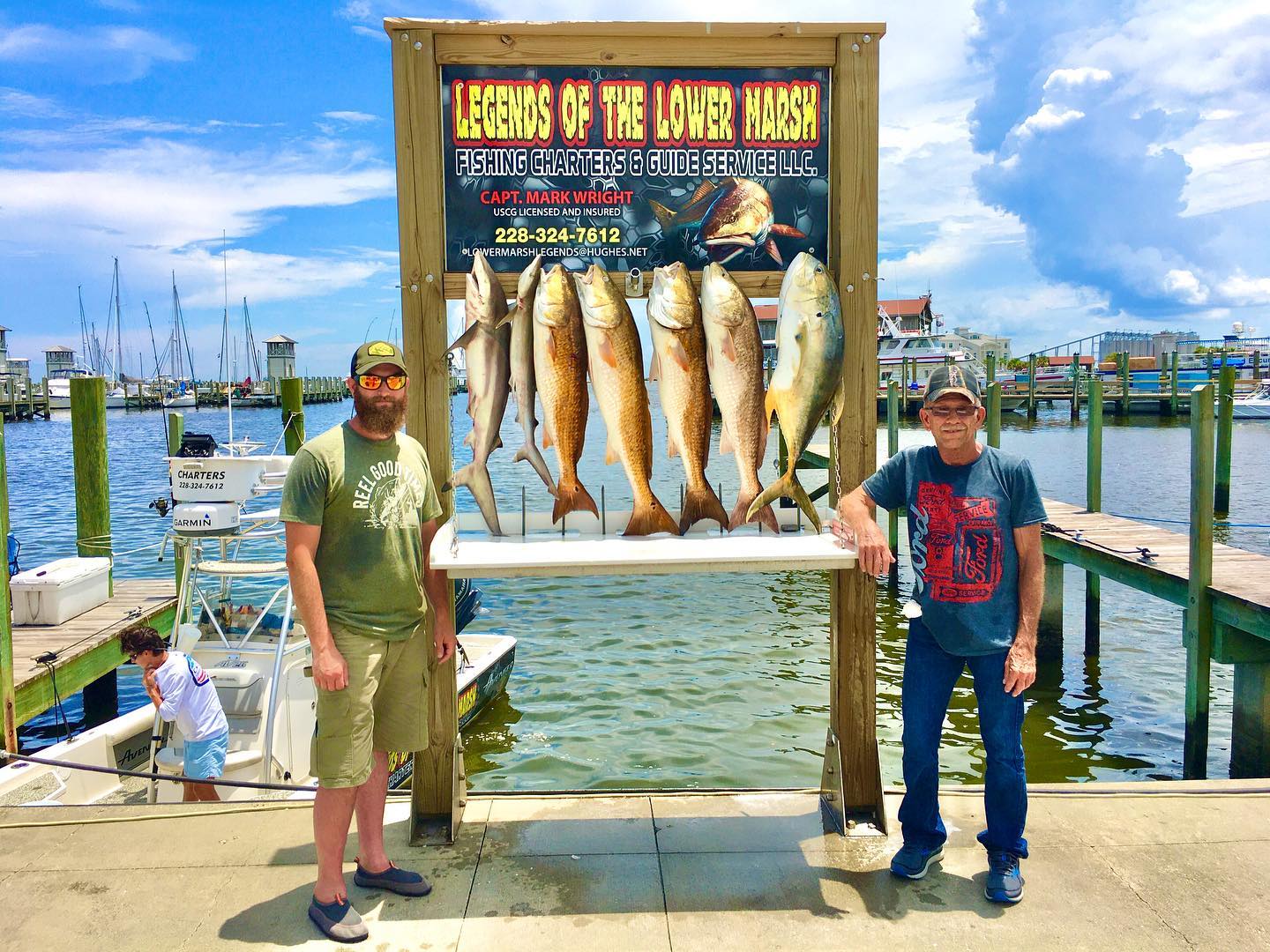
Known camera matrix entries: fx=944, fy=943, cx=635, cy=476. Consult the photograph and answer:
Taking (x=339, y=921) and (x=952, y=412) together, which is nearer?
(x=339, y=921)

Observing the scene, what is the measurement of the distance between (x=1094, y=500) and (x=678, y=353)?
34.5 ft

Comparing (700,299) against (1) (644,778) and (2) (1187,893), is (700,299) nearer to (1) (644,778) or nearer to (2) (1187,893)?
(2) (1187,893)

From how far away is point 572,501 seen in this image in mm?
3783

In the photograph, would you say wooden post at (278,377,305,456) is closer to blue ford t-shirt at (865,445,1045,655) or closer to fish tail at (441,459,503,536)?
fish tail at (441,459,503,536)

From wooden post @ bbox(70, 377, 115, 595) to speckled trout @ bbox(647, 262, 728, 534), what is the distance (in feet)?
32.2

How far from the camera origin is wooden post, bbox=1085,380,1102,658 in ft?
38.4

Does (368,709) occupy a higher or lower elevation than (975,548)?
lower

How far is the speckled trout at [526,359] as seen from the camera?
12.0ft

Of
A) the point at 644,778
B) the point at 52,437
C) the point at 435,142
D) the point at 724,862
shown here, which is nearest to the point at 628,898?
the point at 724,862

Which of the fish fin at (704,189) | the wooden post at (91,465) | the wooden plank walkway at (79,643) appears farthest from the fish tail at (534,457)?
the wooden post at (91,465)

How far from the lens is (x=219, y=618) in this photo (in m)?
7.71

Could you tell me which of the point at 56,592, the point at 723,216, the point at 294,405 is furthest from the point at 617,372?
the point at 294,405

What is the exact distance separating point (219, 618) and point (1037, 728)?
8.17 m

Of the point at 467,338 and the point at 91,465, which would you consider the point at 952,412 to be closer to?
the point at 467,338
